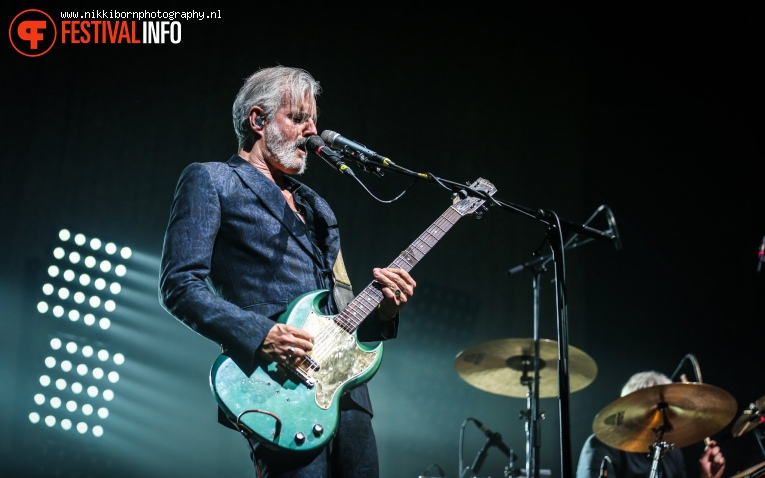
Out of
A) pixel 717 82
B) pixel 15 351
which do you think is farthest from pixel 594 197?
pixel 15 351

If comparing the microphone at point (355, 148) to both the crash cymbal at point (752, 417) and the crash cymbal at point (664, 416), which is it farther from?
the crash cymbal at point (752, 417)

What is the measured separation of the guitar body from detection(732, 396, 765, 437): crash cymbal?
2815mm

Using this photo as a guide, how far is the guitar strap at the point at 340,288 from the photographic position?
2281mm

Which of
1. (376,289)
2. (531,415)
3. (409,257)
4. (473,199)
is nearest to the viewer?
(376,289)

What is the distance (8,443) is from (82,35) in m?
2.67

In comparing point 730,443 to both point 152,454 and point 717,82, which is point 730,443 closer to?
point 717,82

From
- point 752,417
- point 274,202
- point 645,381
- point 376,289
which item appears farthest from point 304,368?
point 645,381

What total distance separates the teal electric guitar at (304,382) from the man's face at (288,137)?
526 millimetres

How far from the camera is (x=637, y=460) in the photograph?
4.93 m

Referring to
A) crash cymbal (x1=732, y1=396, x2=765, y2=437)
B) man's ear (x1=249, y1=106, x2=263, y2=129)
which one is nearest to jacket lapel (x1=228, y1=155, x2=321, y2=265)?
man's ear (x1=249, y1=106, x2=263, y2=129)

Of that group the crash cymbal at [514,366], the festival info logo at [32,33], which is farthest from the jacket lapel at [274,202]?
the festival info logo at [32,33]

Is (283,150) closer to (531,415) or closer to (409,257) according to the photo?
(409,257)

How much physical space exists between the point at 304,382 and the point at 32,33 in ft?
12.7

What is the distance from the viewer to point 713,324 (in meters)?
5.46
